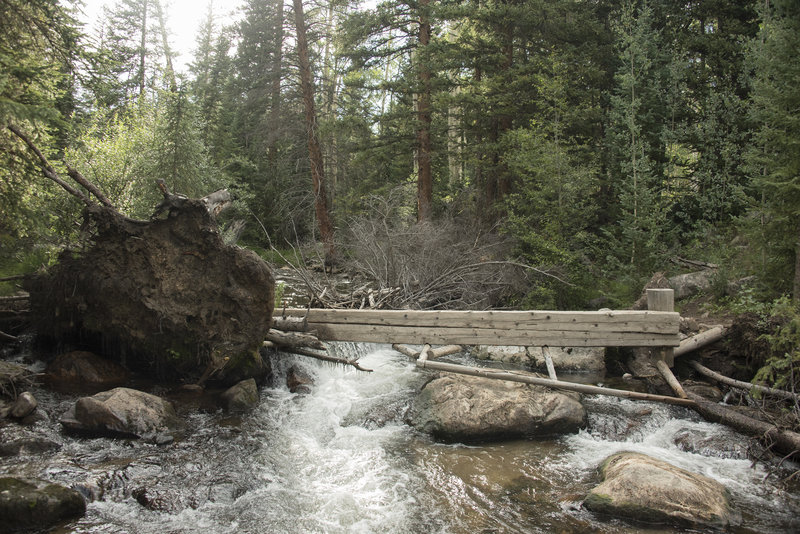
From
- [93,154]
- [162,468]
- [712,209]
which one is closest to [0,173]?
[162,468]

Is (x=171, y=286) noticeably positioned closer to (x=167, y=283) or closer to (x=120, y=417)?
(x=167, y=283)

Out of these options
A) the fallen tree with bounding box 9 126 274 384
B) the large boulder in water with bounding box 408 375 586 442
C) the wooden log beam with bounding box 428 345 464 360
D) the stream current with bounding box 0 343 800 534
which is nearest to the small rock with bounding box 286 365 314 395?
the stream current with bounding box 0 343 800 534

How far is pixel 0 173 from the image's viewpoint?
688 centimetres

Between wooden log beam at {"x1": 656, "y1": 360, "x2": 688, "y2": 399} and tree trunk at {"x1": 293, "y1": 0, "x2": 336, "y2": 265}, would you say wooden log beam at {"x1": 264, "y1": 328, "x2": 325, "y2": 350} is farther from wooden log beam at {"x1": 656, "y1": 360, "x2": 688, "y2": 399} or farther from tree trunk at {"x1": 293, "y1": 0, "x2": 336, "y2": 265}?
tree trunk at {"x1": 293, "y1": 0, "x2": 336, "y2": 265}

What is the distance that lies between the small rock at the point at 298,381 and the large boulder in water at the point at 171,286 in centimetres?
114

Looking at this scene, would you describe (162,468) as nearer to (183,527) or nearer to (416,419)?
(183,527)

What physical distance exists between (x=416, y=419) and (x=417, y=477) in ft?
4.82

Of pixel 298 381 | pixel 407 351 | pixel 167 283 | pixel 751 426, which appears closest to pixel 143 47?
pixel 167 283

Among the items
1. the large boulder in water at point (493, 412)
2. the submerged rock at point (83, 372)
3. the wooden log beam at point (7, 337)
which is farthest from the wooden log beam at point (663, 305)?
the wooden log beam at point (7, 337)

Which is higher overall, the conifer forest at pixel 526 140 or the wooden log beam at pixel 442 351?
the conifer forest at pixel 526 140

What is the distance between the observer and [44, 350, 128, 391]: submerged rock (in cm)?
769

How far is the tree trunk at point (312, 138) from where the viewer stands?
18125mm

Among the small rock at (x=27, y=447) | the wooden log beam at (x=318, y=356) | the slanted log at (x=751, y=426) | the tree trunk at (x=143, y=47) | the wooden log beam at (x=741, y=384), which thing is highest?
the tree trunk at (x=143, y=47)

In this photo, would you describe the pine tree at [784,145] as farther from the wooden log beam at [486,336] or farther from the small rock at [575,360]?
the small rock at [575,360]
